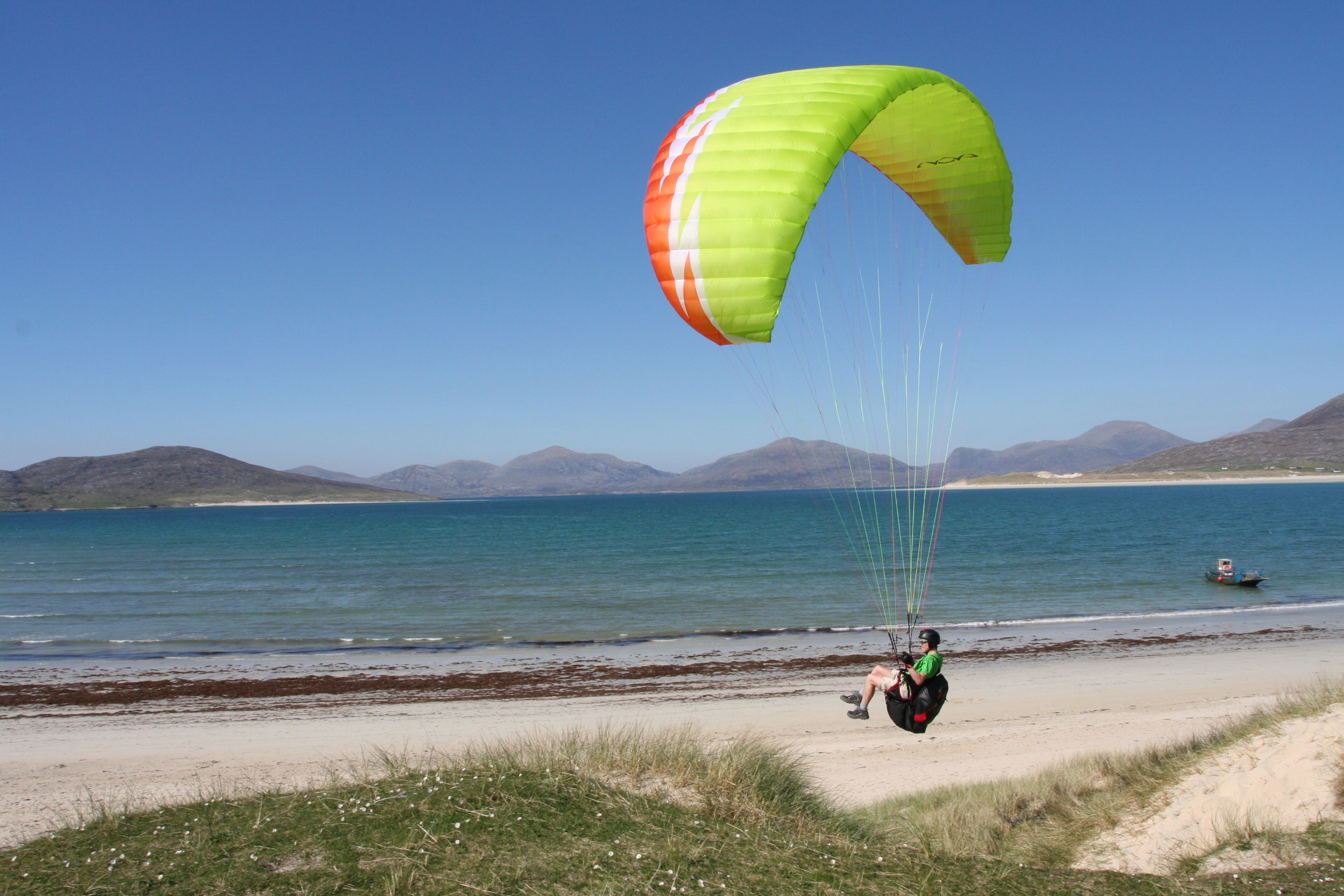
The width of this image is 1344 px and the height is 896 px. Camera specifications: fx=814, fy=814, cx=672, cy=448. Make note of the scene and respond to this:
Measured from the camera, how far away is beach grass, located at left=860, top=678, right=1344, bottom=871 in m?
5.54

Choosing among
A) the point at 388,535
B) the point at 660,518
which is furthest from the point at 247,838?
the point at 660,518

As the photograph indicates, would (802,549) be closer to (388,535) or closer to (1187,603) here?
(1187,603)

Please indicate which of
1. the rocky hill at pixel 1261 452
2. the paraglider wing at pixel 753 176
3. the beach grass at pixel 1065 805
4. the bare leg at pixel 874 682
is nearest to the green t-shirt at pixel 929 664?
the bare leg at pixel 874 682

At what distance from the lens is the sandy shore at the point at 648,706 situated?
9461 millimetres

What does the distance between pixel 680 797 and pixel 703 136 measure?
17.6 feet

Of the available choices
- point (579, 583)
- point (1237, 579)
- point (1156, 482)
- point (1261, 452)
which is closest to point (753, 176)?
point (579, 583)

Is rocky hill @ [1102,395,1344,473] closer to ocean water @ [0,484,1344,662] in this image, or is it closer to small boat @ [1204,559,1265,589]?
ocean water @ [0,484,1344,662]

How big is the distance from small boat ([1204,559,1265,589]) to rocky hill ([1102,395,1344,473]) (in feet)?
502

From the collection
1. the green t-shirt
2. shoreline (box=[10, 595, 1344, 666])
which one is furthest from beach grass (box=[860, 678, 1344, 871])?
shoreline (box=[10, 595, 1344, 666])

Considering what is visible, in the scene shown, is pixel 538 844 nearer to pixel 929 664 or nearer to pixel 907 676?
pixel 907 676

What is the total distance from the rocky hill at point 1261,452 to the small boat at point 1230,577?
153m

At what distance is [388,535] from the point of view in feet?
217

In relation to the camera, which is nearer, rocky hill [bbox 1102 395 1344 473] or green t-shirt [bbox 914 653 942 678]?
green t-shirt [bbox 914 653 942 678]

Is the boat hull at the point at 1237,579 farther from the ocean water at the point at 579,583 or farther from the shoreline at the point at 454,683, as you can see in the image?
the shoreline at the point at 454,683
